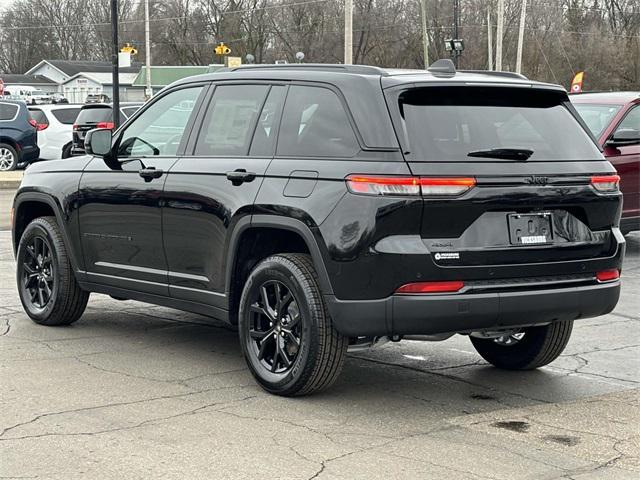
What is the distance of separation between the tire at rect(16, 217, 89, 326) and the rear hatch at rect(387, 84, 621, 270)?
3.19 metres

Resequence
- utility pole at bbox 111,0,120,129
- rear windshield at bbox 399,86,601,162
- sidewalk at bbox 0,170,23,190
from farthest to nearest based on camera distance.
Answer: sidewalk at bbox 0,170,23,190 < utility pole at bbox 111,0,120,129 < rear windshield at bbox 399,86,601,162

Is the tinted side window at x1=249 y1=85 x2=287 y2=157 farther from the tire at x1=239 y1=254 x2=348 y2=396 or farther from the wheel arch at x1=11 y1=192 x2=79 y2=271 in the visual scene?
the wheel arch at x1=11 y1=192 x2=79 y2=271

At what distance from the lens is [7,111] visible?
26.7 meters

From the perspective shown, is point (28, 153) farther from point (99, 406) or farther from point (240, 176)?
point (99, 406)

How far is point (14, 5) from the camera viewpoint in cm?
11169

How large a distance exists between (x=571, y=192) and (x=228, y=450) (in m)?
2.31

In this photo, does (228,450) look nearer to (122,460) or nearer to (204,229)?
(122,460)

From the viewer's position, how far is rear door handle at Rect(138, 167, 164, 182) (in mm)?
6922

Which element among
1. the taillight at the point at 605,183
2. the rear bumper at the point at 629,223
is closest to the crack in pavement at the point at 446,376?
the taillight at the point at 605,183

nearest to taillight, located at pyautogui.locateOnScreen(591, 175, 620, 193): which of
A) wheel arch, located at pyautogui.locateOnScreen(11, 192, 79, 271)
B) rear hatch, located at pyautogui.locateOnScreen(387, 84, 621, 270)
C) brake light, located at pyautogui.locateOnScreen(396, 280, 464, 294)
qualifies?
rear hatch, located at pyautogui.locateOnScreen(387, 84, 621, 270)

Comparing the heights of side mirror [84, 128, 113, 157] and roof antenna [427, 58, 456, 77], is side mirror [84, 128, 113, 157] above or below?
below

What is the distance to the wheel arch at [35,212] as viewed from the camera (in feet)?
25.6

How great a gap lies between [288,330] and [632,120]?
785 cm

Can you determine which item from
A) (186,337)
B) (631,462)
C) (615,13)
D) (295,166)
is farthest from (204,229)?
(615,13)
